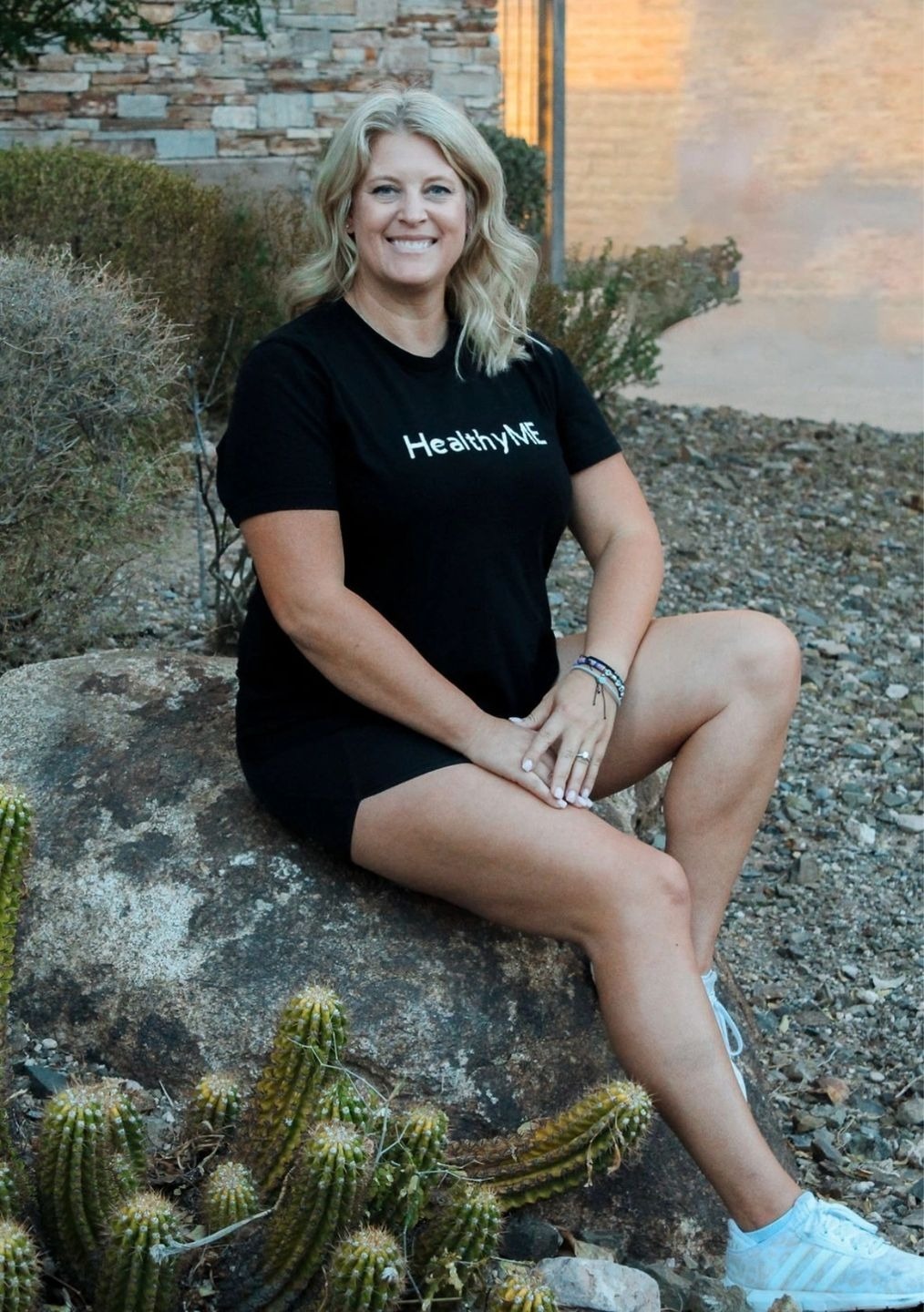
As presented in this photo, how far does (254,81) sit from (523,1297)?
8360 millimetres

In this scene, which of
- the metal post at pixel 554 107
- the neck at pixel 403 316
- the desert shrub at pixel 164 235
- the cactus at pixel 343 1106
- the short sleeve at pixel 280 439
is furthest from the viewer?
the metal post at pixel 554 107

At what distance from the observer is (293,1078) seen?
6.34 feet

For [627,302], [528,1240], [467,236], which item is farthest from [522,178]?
[528,1240]

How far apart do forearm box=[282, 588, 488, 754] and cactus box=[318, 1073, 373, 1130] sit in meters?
0.67

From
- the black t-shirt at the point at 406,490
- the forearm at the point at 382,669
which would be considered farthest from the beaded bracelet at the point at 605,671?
the forearm at the point at 382,669

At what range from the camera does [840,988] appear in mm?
3654

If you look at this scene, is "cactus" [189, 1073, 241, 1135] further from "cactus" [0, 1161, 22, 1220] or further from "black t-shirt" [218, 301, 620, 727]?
"black t-shirt" [218, 301, 620, 727]

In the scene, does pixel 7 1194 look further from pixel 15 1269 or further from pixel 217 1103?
pixel 217 1103

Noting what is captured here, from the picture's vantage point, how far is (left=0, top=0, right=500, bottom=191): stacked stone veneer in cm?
874

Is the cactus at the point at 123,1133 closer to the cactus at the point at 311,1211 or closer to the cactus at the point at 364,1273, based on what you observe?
→ the cactus at the point at 311,1211

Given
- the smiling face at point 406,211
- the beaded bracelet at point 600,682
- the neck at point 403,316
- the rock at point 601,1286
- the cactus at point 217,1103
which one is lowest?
the rock at point 601,1286

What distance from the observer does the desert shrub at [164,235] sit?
564 centimetres

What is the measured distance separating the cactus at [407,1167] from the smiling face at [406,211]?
139 centimetres

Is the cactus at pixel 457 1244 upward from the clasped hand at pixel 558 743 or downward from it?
downward
